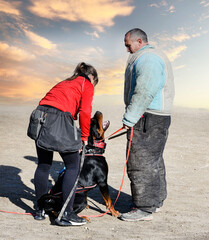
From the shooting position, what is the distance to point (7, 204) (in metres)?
4.90

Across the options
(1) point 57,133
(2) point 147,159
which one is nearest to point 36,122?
(1) point 57,133

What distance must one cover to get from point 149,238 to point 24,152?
672cm

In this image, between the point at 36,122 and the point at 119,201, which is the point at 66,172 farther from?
the point at 119,201

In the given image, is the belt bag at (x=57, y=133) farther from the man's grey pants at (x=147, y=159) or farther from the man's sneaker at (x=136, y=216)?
the man's sneaker at (x=136, y=216)

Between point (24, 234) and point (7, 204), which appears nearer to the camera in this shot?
point (24, 234)

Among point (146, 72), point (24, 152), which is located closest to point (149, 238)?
point (146, 72)

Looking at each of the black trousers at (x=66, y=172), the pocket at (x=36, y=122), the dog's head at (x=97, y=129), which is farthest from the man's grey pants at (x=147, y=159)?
the pocket at (x=36, y=122)

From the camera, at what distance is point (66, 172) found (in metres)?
3.82

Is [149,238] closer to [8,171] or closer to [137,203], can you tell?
[137,203]

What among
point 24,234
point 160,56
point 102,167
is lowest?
point 24,234

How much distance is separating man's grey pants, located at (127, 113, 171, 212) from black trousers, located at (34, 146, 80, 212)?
0.78 meters

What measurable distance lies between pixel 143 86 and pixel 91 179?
1501 mm

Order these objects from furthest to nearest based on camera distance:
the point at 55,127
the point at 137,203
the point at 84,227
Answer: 1. the point at 137,203
2. the point at 84,227
3. the point at 55,127

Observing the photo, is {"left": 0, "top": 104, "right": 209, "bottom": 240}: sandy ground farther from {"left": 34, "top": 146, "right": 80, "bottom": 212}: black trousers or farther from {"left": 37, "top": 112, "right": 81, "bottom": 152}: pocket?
{"left": 37, "top": 112, "right": 81, "bottom": 152}: pocket
